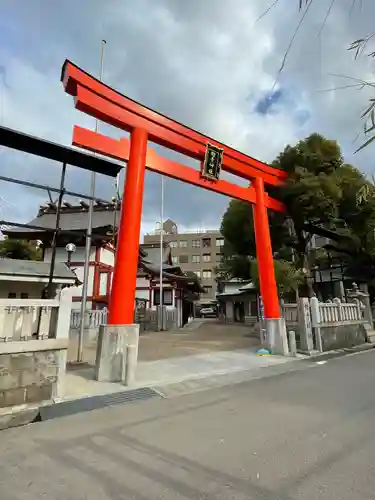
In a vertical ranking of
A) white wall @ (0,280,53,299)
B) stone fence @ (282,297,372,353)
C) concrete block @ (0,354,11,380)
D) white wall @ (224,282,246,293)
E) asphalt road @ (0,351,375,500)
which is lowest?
asphalt road @ (0,351,375,500)

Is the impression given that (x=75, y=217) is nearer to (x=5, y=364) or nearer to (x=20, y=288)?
(x=20, y=288)

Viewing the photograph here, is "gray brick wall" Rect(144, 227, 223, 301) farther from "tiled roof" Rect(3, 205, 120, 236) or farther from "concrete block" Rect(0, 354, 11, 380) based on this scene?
"concrete block" Rect(0, 354, 11, 380)

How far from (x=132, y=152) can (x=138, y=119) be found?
1038mm

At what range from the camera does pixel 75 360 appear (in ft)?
31.4

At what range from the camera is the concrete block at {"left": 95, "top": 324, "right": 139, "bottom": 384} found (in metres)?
6.77

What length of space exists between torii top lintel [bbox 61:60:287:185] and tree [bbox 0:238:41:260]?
60.1ft

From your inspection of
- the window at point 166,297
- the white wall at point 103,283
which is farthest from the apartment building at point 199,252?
the white wall at point 103,283

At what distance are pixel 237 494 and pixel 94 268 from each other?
1810 centimetres

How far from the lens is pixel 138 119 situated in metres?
8.95

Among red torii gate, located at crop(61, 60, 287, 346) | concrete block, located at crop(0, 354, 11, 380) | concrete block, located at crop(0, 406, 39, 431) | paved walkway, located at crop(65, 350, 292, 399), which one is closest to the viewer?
concrete block, located at crop(0, 406, 39, 431)

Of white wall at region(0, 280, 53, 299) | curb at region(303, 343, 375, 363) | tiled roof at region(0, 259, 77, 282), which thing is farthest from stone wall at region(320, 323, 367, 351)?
white wall at region(0, 280, 53, 299)

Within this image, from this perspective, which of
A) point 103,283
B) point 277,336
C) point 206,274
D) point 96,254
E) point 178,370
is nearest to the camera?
point 178,370

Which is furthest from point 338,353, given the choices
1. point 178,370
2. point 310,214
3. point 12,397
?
point 12,397

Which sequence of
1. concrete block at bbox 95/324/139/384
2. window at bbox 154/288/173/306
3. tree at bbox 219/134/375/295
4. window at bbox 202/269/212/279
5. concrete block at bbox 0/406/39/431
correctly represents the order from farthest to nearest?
1. window at bbox 202/269/212/279
2. window at bbox 154/288/173/306
3. tree at bbox 219/134/375/295
4. concrete block at bbox 95/324/139/384
5. concrete block at bbox 0/406/39/431
